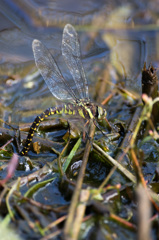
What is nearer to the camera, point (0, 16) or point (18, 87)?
point (18, 87)

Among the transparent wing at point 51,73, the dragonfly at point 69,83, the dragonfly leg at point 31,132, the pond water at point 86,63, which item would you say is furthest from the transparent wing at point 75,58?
the dragonfly leg at point 31,132

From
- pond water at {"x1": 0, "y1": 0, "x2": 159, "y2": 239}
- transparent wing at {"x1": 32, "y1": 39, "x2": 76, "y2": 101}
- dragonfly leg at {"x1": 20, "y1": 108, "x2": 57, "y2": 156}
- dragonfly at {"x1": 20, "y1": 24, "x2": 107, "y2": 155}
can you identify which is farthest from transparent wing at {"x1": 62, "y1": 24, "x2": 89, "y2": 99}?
dragonfly leg at {"x1": 20, "y1": 108, "x2": 57, "y2": 156}

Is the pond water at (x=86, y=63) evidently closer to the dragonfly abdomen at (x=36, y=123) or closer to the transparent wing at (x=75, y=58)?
the dragonfly abdomen at (x=36, y=123)

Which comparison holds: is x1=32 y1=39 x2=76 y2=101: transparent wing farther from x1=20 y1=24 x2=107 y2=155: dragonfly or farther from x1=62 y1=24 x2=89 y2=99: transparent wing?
x1=62 y1=24 x2=89 y2=99: transparent wing

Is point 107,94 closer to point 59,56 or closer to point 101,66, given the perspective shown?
point 101,66

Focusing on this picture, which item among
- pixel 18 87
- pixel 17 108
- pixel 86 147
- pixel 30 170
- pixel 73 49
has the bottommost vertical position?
pixel 30 170

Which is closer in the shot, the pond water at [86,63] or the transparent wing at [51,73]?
the pond water at [86,63]

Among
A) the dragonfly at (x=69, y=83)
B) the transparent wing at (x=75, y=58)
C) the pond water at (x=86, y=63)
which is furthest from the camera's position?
the transparent wing at (x=75, y=58)

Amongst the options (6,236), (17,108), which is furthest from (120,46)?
(6,236)
